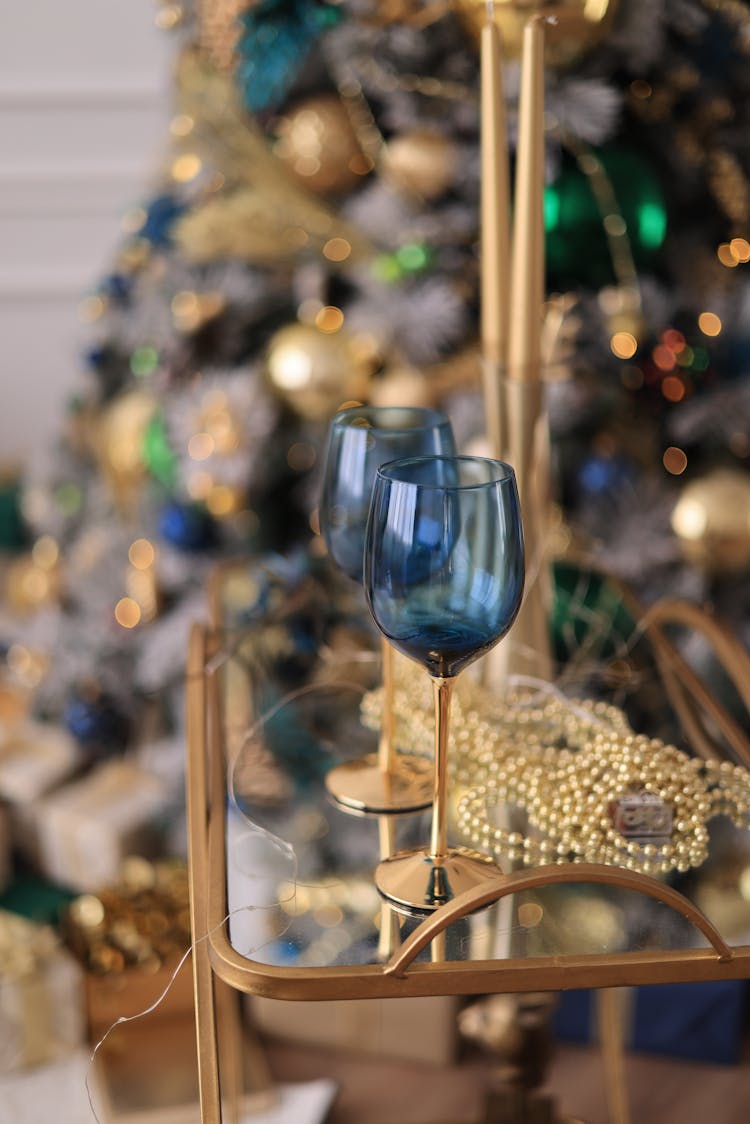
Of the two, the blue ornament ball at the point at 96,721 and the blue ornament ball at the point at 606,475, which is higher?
the blue ornament ball at the point at 606,475

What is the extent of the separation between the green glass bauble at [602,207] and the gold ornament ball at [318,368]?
0.78 ft

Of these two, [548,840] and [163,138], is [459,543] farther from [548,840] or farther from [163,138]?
[163,138]

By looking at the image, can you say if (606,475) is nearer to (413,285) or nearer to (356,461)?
(413,285)

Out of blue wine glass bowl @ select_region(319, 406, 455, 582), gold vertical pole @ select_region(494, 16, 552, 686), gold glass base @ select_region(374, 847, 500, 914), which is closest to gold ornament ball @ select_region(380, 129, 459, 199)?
gold vertical pole @ select_region(494, 16, 552, 686)

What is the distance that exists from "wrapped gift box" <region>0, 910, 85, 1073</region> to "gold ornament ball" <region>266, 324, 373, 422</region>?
0.63m

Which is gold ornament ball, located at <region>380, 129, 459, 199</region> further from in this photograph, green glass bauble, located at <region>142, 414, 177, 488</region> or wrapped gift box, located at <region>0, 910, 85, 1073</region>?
wrapped gift box, located at <region>0, 910, 85, 1073</region>

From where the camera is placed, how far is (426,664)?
23.2 inches

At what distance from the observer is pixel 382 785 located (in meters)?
0.72

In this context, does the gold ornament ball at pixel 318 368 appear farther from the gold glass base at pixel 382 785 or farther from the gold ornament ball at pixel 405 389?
the gold glass base at pixel 382 785

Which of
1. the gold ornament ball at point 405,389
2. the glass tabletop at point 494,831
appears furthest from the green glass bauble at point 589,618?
the gold ornament ball at point 405,389

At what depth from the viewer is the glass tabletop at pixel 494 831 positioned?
1.86ft

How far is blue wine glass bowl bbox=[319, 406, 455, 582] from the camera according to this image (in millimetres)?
691

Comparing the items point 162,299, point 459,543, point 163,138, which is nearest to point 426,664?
point 459,543

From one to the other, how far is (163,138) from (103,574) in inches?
36.8
